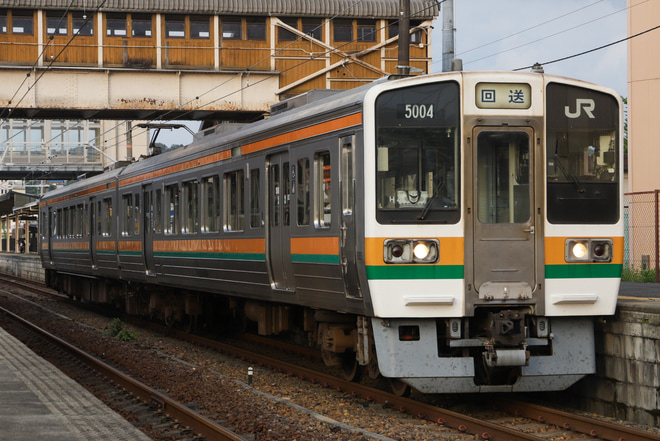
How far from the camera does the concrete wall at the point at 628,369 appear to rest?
8.58 meters

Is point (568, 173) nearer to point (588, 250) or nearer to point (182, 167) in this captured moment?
point (588, 250)

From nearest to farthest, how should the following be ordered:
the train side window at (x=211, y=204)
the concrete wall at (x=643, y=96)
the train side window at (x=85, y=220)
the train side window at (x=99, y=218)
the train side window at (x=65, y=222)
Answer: the train side window at (x=211, y=204)
the train side window at (x=99, y=218)
the concrete wall at (x=643, y=96)
the train side window at (x=85, y=220)
the train side window at (x=65, y=222)

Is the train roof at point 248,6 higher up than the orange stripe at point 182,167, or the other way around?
the train roof at point 248,6

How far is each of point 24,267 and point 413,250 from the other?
39744mm

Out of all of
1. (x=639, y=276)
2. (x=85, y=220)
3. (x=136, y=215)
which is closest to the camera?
(x=639, y=276)

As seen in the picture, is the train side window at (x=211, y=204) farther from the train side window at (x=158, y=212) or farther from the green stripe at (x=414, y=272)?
the green stripe at (x=414, y=272)

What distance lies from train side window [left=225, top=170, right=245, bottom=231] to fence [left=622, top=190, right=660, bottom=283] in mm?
6995

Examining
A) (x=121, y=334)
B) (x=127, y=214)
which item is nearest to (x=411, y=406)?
(x=121, y=334)

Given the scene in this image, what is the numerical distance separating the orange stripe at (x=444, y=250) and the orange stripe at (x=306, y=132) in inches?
44.3

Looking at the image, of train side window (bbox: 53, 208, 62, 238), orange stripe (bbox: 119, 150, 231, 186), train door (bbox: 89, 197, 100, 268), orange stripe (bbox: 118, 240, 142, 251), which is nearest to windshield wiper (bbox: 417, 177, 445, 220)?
orange stripe (bbox: 119, 150, 231, 186)

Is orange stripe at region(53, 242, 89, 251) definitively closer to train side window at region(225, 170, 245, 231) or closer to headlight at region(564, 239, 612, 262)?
train side window at region(225, 170, 245, 231)

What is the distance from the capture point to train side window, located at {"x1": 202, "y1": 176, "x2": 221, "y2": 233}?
1404cm

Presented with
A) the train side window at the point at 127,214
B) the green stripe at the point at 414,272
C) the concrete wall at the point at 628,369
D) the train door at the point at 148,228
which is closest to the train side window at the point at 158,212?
the train door at the point at 148,228

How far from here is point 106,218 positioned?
2183 centimetres
